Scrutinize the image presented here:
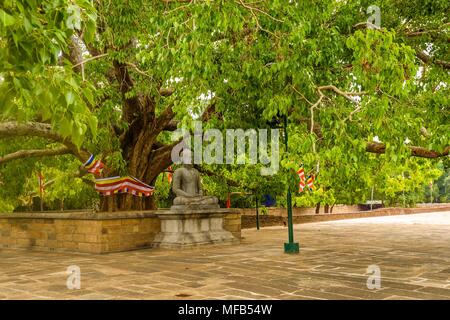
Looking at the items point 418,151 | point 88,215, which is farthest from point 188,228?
point 418,151

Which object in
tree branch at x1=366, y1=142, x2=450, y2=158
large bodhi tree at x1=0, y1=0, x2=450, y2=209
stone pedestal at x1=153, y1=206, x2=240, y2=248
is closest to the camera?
large bodhi tree at x1=0, y1=0, x2=450, y2=209

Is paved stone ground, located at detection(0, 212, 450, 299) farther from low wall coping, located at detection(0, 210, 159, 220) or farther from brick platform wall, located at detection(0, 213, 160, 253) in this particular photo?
low wall coping, located at detection(0, 210, 159, 220)

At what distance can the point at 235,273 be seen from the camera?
7859 millimetres

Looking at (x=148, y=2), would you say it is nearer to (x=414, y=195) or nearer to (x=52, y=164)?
(x=52, y=164)

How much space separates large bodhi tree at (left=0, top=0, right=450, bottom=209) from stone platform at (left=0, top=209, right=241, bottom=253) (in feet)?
6.32

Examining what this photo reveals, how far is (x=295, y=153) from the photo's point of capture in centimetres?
705

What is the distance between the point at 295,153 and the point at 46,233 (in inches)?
319

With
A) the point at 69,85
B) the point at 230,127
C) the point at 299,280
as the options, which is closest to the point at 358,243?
the point at 230,127

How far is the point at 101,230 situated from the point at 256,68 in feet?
18.1

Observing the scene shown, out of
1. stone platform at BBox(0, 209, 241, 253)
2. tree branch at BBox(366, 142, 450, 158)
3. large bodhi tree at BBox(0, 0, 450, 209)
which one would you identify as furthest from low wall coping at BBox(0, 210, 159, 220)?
tree branch at BBox(366, 142, 450, 158)

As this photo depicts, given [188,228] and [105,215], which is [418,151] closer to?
[188,228]

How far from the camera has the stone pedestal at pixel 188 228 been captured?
1181cm

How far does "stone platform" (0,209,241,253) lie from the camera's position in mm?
11266

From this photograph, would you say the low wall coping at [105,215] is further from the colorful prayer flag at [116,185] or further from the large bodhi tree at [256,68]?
the large bodhi tree at [256,68]
